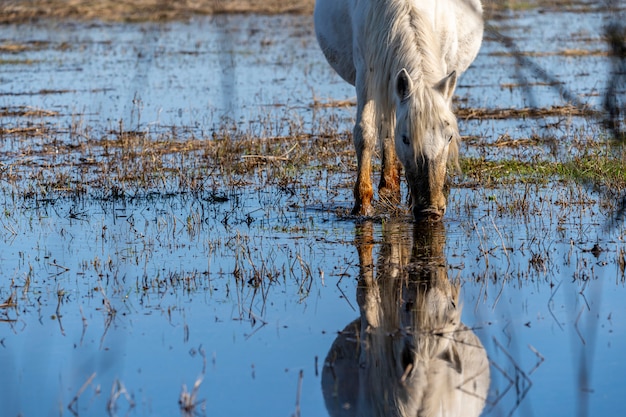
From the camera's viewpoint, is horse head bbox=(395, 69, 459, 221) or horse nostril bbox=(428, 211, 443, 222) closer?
horse head bbox=(395, 69, 459, 221)

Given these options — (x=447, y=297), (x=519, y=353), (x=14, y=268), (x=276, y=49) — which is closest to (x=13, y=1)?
(x=519, y=353)

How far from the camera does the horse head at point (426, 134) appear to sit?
5.90 m

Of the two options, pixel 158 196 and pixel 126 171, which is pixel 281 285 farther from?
pixel 126 171

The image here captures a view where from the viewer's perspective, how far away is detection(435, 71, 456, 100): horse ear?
5.89m

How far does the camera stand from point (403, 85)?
5.94 meters

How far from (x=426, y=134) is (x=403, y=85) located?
13.5 inches

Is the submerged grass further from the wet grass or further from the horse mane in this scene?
the horse mane

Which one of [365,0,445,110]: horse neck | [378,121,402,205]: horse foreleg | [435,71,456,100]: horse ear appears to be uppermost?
[365,0,445,110]: horse neck

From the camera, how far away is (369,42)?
6453mm

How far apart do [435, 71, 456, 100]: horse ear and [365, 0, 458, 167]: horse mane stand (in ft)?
0.19

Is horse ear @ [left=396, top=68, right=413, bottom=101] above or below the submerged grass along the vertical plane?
above

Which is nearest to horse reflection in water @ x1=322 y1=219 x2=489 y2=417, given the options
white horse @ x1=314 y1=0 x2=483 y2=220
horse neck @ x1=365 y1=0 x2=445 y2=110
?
white horse @ x1=314 y1=0 x2=483 y2=220

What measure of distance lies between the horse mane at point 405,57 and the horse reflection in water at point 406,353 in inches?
38.3

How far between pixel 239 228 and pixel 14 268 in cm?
160
